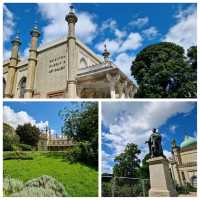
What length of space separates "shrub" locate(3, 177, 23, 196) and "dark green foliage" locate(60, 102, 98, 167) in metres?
1.77

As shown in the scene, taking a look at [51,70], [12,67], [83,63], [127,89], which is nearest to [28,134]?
[51,70]

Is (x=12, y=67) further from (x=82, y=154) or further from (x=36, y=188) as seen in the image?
(x=36, y=188)

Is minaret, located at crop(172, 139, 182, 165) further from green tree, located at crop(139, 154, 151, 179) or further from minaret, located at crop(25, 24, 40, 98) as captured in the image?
minaret, located at crop(25, 24, 40, 98)

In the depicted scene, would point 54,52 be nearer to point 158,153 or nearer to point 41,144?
point 41,144

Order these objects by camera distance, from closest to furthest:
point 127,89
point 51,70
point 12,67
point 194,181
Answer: point 194,181 < point 51,70 < point 127,89 < point 12,67

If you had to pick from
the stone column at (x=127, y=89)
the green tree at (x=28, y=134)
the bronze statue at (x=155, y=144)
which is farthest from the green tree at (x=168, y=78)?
the green tree at (x=28, y=134)

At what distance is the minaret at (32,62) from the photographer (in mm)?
17192

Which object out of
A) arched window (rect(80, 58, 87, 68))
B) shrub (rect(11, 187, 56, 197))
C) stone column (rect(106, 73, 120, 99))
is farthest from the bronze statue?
arched window (rect(80, 58, 87, 68))

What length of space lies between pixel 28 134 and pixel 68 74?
6.56m

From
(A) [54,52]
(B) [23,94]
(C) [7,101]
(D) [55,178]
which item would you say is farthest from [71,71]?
(D) [55,178]

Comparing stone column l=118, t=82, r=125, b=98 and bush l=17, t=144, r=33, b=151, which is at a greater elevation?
stone column l=118, t=82, r=125, b=98

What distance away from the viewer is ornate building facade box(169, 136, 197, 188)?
9.11m

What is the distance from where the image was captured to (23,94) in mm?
18516

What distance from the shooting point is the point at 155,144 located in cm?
939
